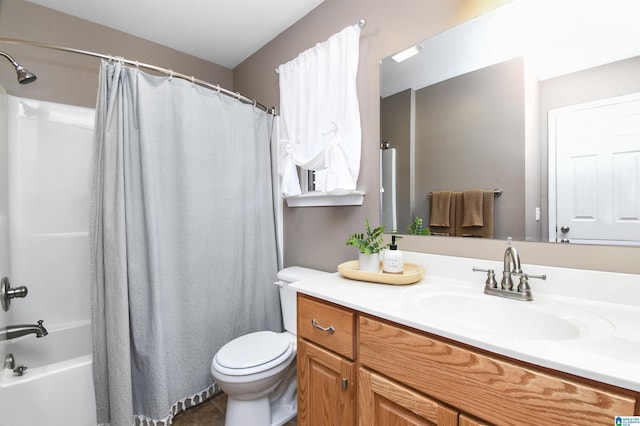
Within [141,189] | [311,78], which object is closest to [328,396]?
[141,189]

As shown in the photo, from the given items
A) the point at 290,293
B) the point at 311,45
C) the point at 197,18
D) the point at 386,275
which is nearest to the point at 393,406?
the point at 386,275

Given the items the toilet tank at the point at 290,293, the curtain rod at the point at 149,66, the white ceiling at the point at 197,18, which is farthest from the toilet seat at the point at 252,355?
the white ceiling at the point at 197,18

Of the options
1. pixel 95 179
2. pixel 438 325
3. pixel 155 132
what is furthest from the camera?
pixel 155 132

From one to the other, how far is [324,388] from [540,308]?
31.5 inches

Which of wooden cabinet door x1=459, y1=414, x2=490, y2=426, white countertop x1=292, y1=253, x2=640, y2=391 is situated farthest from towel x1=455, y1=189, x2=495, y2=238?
wooden cabinet door x1=459, y1=414, x2=490, y2=426

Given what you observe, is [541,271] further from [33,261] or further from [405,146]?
[33,261]

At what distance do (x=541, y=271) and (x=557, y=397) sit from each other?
0.55m

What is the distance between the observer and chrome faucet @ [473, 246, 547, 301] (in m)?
0.93

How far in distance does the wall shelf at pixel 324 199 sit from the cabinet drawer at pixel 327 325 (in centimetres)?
66

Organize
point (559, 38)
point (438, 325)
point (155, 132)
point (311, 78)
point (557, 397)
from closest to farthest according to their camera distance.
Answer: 1. point (557, 397)
2. point (438, 325)
3. point (559, 38)
4. point (155, 132)
5. point (311, 78)

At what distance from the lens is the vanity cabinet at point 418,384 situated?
55 centimetres

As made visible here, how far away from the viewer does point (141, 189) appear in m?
1.44

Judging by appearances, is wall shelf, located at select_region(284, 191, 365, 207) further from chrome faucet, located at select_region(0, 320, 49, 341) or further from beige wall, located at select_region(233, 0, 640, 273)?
chrome faucet, located at select_region(0, 320, 49, 341)

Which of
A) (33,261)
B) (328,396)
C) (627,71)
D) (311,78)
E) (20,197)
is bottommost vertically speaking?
(328,396)
